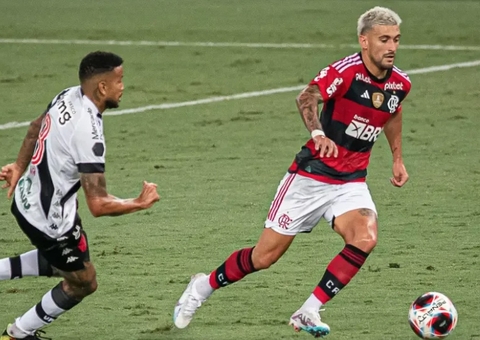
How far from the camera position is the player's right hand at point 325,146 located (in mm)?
7855

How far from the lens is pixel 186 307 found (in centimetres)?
866

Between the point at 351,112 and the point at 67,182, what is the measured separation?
2.10m

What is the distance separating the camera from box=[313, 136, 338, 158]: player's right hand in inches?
309

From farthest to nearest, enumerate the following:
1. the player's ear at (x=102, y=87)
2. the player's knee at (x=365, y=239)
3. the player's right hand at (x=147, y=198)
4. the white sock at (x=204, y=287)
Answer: the white sock at (x=204, y=287) < the player's knee at (x=365, y=239) < the player's ear at (x=102, y=87) < the player's right hand at (x=147, y=198)

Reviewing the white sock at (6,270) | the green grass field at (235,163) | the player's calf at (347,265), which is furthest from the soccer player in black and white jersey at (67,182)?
the player's calf at (347,265)

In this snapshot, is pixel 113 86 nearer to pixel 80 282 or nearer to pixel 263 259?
pixel 80 282

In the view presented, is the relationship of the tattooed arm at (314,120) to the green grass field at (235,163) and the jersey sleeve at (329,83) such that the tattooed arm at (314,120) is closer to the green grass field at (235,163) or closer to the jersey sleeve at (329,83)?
the jersey sleeve at (329,83)

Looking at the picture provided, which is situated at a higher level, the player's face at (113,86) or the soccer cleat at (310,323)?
the player's face at (113,86)

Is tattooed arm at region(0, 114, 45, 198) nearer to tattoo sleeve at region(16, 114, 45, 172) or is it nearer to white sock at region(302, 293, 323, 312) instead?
tattoo sleeve at region(16, 114, 45, 172)

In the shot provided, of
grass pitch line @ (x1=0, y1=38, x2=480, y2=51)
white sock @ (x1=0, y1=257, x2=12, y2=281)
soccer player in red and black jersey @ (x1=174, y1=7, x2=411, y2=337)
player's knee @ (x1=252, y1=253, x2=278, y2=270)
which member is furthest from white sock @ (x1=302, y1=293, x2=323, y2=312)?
grass pitch line @ (x1=0, y1=38, x2=480, y2=51)

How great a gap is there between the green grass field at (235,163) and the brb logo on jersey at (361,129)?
137 cm

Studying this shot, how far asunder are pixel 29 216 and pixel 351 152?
92.2 inches

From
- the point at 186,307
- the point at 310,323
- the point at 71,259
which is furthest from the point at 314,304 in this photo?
the point at 71,259

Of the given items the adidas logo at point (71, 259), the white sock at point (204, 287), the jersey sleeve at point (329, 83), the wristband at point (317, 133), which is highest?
the jersey sleeve at point (329, 83)
